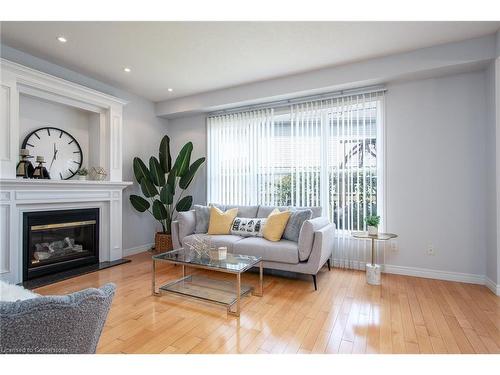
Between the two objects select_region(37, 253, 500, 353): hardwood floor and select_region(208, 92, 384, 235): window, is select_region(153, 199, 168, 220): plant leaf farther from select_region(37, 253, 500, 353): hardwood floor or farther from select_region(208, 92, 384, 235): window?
select_region(37, 253, 500, 353): hardwood floor

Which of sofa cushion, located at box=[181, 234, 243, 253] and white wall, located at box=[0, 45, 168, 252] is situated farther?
white wall, located at box=[0, 45, 168, 252]

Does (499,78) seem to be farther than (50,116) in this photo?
No

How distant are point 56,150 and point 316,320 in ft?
12.1

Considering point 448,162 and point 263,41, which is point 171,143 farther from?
point 448,162

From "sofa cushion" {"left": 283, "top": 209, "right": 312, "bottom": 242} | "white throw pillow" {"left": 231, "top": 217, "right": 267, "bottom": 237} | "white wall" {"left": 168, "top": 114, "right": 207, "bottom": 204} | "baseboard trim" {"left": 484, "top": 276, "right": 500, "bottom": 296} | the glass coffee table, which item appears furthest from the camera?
"white wall" {"left": 168, "top": 114, "right": 207, "bottom": 204}

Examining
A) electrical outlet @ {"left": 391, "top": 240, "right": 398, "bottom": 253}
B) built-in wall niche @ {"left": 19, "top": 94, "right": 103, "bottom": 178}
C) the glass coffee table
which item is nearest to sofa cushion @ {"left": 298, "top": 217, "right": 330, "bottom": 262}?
the glass coffee table

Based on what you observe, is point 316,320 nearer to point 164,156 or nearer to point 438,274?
point 438,274

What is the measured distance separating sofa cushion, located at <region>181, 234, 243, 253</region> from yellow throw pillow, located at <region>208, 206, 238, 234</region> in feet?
0.28

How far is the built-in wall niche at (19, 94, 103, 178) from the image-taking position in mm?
3184

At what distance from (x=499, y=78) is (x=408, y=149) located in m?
1.01

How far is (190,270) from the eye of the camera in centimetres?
342

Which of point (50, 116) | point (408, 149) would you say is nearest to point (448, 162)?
point (408, 149)

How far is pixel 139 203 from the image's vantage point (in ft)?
13.9
